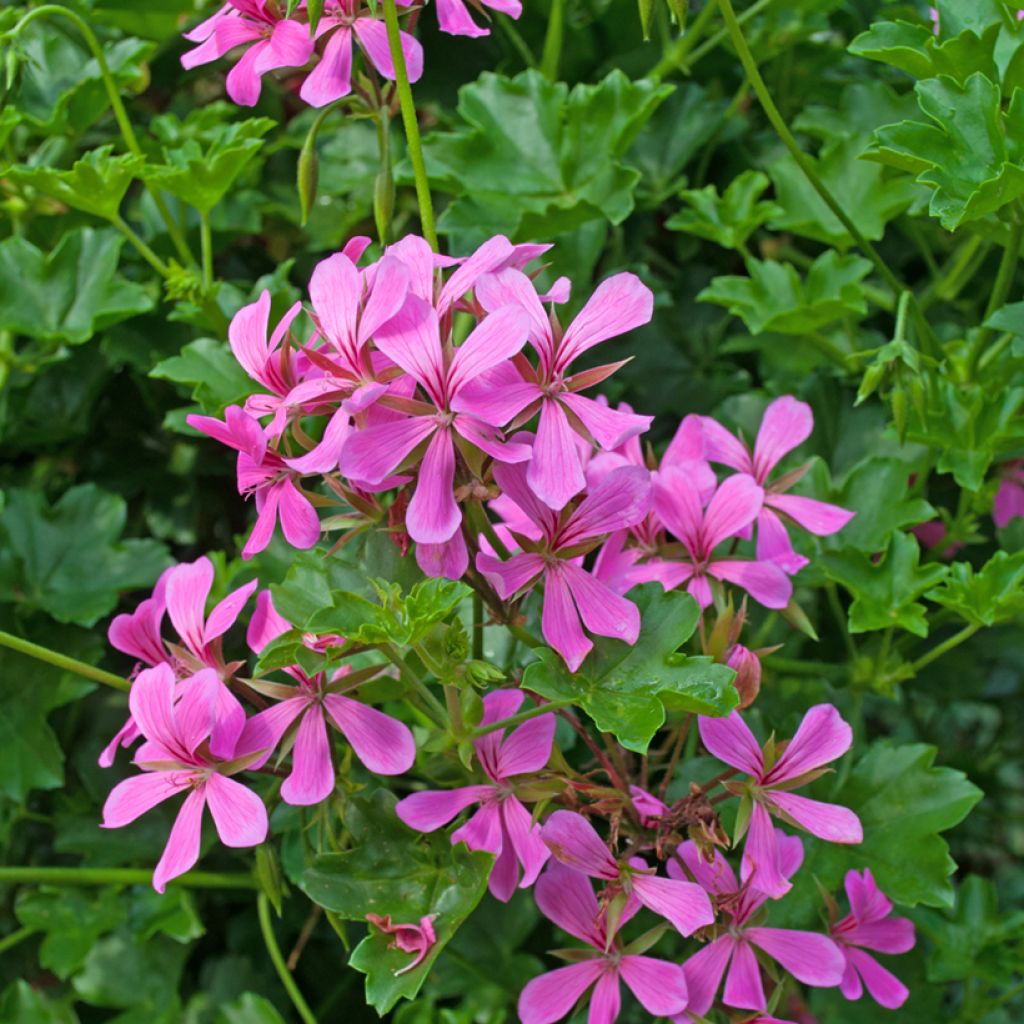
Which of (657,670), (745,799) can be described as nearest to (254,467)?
(657,670)

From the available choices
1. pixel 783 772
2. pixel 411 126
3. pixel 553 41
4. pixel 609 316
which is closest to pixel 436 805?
pixel 783 772

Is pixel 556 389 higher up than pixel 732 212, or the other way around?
pixel 556 389

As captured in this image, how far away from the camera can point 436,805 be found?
0.95 meters

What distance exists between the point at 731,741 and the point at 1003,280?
53cm

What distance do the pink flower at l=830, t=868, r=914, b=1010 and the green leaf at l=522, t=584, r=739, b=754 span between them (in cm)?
33

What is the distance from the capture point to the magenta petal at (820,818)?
0.89 meters

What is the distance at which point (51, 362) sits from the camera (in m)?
1.46

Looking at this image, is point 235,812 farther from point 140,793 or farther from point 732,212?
point 732,212

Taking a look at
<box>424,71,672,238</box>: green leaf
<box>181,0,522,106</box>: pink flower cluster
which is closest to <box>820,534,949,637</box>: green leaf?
<box>424,71,672,238</box>: green leaf

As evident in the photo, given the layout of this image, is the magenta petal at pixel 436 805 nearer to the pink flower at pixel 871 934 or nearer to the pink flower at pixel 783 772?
the pink flower at pixel 783 772

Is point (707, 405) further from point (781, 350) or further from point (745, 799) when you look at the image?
point (745, 799)

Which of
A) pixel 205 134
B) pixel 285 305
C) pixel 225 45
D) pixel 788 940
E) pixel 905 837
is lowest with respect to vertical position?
pixel 905 837

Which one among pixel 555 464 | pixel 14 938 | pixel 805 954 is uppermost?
pixel 555 464

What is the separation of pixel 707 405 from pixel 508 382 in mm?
736
